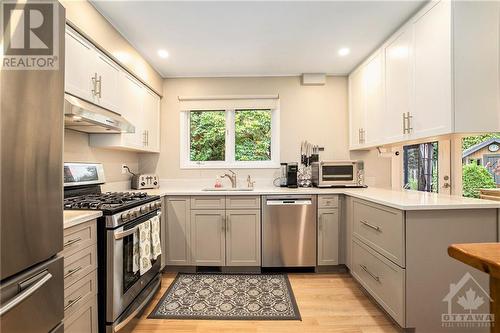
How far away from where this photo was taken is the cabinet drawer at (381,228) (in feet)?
5.74

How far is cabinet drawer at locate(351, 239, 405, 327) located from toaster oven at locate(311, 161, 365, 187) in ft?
2.63

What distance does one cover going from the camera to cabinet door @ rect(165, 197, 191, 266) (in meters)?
2.84

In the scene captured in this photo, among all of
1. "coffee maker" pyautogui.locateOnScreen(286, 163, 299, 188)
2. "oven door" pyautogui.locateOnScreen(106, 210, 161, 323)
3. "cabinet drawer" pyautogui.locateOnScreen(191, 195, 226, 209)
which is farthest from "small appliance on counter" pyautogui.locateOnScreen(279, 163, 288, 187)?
"oven door" pyautogui.locateOnScreen(106, 210, 161, 323)

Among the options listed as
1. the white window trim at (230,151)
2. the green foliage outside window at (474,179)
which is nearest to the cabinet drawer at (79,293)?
the white window trim at (230,151)

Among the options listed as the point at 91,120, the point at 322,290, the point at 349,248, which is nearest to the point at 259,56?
the point at 91,120

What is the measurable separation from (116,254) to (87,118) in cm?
95

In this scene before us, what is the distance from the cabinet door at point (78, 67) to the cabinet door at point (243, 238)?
1750 mm

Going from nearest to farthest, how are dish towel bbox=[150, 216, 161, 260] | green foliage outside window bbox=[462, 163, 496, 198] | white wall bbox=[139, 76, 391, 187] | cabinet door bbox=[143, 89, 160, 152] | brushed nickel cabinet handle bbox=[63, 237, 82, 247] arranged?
brushed nickel cabinet handle bbox=[63, 237, 82, 247] → dish towel bbox=[150, 216, 161, 260] → green foliage outside window bbox=[462, 163, 496, 198] → cabinet door bbox=[143, 89, 160, 152] → white wall bbox=[139, 76, 391, 187]

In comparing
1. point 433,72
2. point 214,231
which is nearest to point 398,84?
point 433,72

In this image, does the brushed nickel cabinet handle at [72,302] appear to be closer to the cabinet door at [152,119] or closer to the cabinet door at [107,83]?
the cabinet door at [107,83]

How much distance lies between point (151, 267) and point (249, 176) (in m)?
1.71

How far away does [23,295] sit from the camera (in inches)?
34.4

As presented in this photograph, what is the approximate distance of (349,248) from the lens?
271 centimetres

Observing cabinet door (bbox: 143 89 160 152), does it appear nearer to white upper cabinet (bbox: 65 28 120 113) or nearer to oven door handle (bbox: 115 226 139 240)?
white upper cabinet (bbox: 65 28 120 113)
